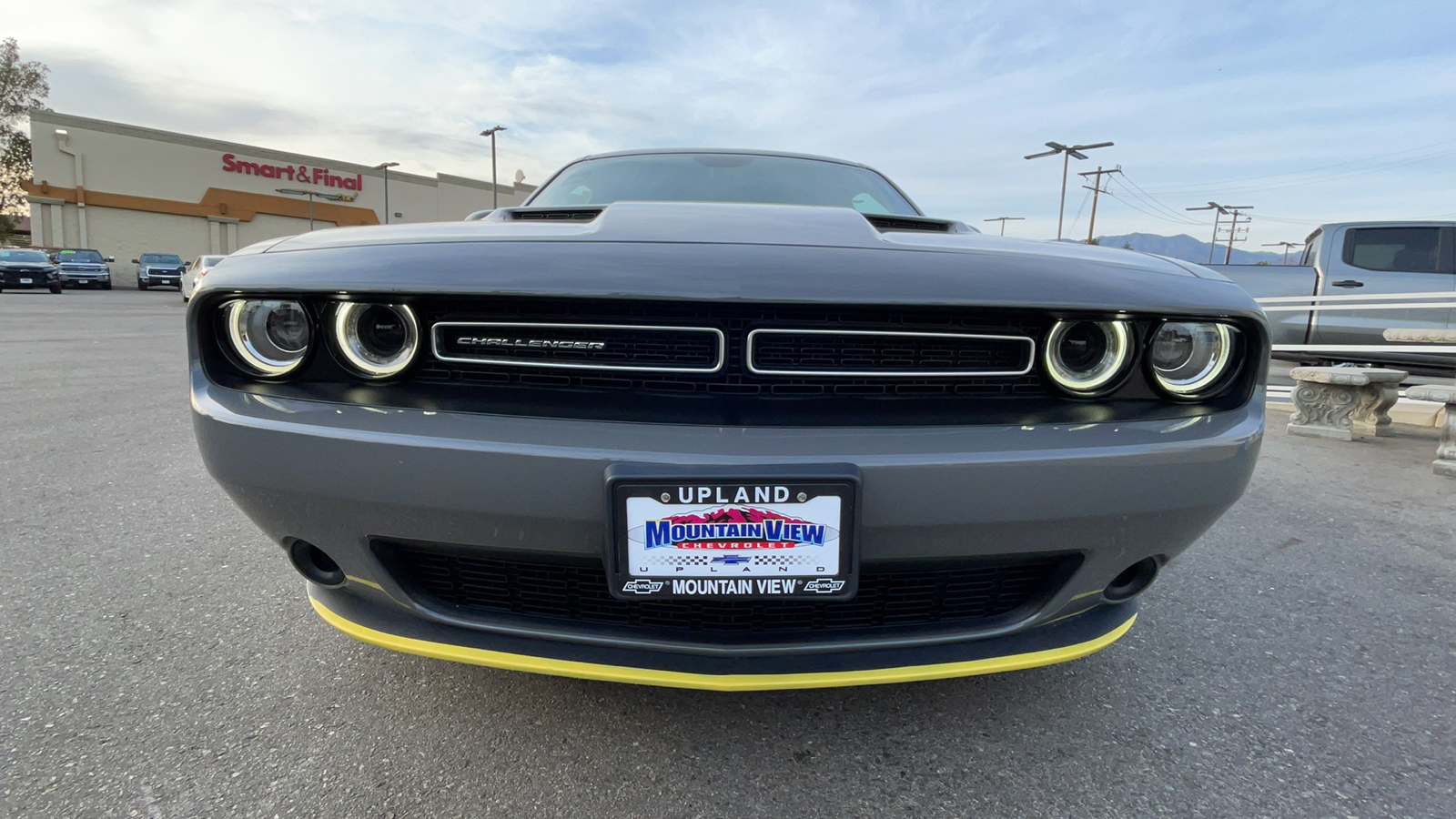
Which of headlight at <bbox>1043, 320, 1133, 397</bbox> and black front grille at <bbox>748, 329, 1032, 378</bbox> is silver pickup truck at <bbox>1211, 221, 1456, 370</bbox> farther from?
black front grille at <bbox>748, 329, 1032, 378</bbox>

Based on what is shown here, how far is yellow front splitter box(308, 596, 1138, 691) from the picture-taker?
3.88 ft

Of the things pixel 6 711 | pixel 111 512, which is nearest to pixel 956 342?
pixel 6 711

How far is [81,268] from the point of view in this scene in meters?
23.6

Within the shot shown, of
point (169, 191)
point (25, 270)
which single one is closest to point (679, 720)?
point (25, 270)

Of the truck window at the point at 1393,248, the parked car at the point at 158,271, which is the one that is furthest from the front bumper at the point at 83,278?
the truck window at the point at 1393,248

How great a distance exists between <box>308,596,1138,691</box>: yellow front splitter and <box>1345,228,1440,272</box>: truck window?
7925 mm

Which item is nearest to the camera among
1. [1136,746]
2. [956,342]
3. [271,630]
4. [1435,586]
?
[956,342]

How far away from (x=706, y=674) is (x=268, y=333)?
0.93 metres

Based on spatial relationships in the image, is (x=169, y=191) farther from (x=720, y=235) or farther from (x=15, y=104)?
(x=720, y=235)

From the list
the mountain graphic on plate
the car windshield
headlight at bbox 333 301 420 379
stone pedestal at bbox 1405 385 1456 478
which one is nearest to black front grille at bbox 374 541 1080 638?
the mountain graphic on plate

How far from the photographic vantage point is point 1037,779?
4.31 ft

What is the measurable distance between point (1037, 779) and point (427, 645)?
3.52 ft

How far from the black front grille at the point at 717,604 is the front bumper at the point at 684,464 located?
0.09 ft

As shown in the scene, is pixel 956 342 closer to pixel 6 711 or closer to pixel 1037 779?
pixel 1037 779
